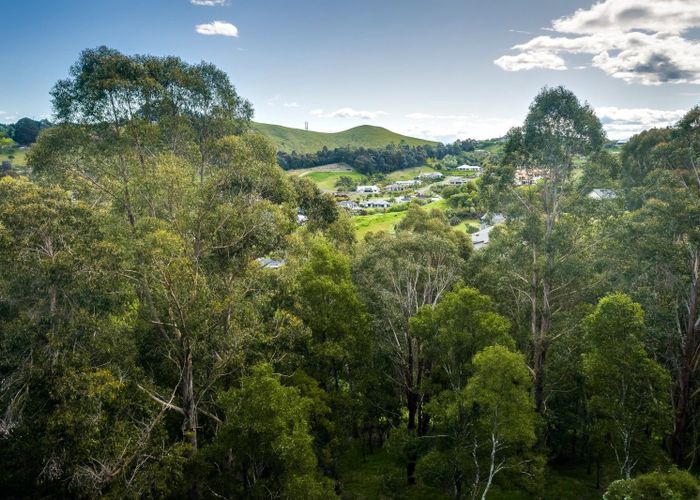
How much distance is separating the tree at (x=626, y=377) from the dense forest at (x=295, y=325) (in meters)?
0.10

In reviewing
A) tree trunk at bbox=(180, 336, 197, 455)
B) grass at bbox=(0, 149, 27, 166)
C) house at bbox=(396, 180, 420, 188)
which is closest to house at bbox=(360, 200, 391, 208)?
house at bbox=(396, 180, 420, 188)

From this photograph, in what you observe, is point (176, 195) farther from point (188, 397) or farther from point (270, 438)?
point (270, 438)

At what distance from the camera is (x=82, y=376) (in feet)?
43.1

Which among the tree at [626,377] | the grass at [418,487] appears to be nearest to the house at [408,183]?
the grass at [418,487]

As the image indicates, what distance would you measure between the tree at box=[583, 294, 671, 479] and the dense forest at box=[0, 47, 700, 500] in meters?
0.10

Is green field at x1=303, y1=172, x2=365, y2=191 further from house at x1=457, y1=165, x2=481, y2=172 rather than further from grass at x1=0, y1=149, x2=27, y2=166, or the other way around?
grass at x1=0, y1=149, x2=27, y2=166

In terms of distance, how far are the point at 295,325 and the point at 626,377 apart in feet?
43.3

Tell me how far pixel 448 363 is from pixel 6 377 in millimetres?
15972

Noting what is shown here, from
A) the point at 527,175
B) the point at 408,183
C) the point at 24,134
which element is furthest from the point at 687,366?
the point at 24,134

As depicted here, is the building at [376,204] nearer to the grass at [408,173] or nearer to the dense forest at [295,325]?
the grass at [408,173]

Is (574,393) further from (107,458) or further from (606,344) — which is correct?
(107,458)

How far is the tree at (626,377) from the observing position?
16.5m

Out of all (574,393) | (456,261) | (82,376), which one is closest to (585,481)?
(574,393)

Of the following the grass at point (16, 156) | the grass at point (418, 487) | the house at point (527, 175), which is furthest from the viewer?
the grass at point (16, 156)
